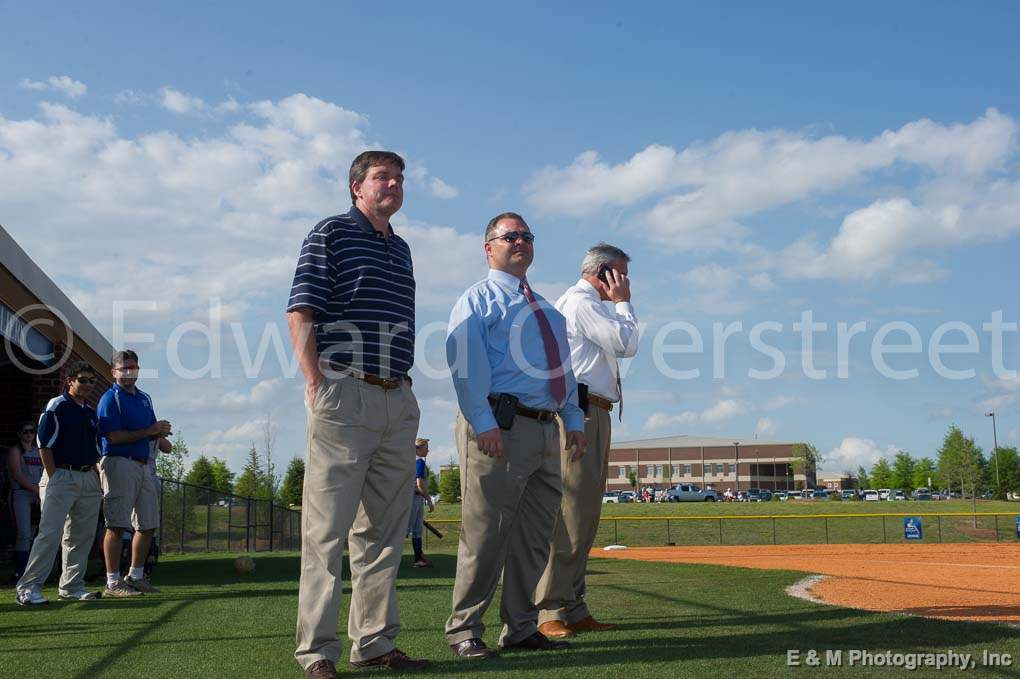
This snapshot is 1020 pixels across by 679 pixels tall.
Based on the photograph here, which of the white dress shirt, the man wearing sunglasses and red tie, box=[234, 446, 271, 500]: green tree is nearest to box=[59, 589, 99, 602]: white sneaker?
the man wearing sunglasses and red tie

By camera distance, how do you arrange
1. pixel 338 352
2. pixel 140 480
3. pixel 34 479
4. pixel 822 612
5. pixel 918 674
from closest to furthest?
pixel 918 674 → pixel 338 352 → pixel 822 612 → pixel 140 480 → pixel 34 479

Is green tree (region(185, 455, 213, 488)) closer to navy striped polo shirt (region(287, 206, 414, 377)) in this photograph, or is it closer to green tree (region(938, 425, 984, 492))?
green tree (region(938, 425, 984, 492))

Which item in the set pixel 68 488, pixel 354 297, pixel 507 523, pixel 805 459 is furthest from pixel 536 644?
pixel 805 459

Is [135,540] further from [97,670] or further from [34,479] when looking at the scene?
[97,670]

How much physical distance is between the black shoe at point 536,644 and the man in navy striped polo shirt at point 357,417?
0.64 metres

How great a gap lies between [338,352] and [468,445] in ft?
2.86

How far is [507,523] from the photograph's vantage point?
4.63m

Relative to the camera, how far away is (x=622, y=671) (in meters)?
3.99

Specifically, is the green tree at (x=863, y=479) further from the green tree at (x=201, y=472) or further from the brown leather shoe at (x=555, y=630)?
the brown leather shoe at (x=555, y=630)

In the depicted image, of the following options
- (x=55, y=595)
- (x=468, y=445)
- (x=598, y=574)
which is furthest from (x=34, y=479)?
(x=468, y=445)

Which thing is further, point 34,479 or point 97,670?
point 34,479

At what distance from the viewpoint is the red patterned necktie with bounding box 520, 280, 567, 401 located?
15.7 ft

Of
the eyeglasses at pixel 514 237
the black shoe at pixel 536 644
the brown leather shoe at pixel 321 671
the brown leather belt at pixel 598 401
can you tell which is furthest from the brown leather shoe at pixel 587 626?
the eyeglasses at pixel 514 237

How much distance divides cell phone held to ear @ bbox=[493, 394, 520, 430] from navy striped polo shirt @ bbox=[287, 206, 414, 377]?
1.68ft
